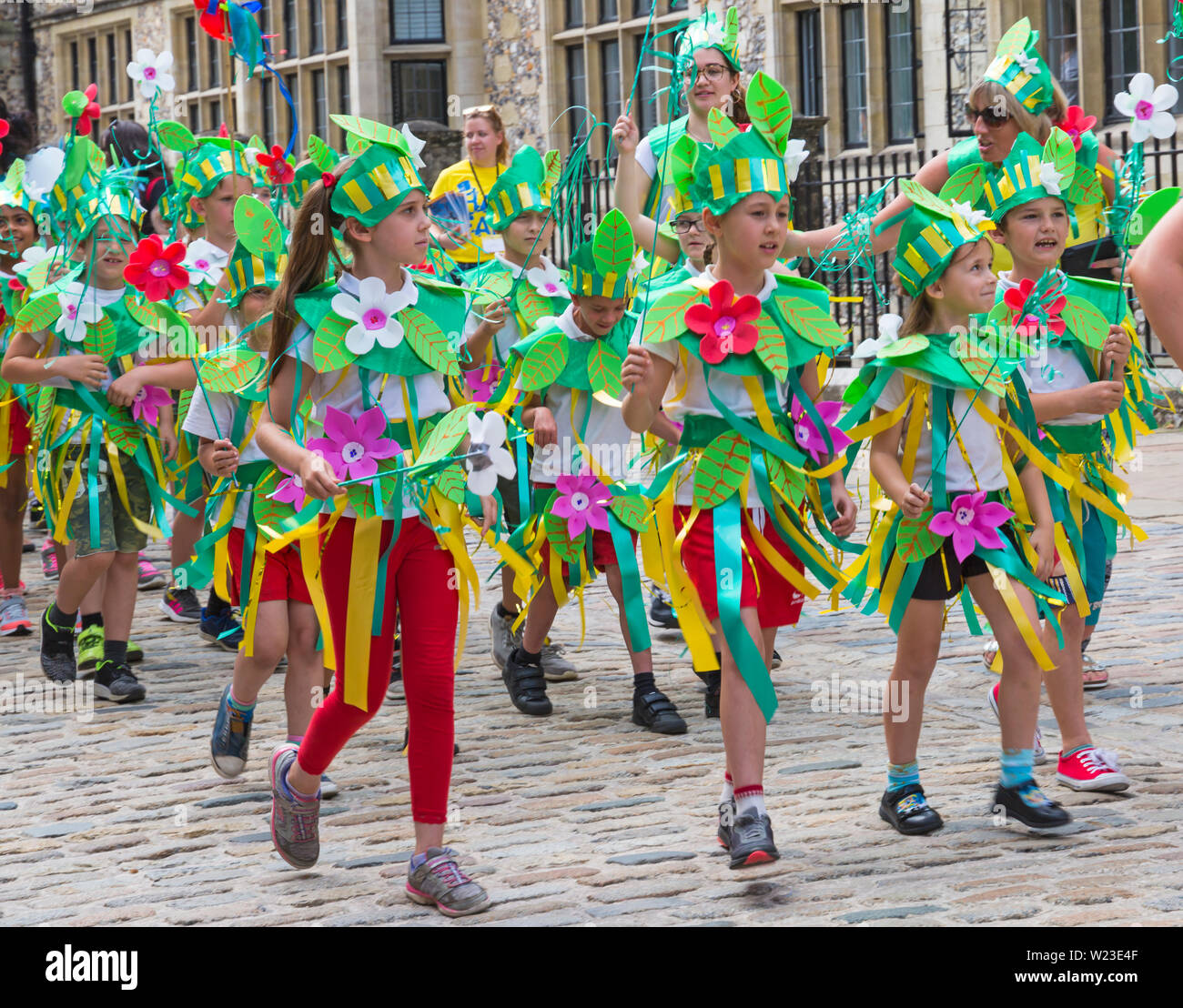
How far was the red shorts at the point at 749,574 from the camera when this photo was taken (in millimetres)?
4246

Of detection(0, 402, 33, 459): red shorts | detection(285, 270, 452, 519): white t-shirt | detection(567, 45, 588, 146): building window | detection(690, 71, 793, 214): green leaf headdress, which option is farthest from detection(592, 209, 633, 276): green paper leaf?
detection(567, 45, 588, 146): building window

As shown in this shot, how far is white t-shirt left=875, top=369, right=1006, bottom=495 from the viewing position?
4305 mm

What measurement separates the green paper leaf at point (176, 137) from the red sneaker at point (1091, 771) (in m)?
4.27

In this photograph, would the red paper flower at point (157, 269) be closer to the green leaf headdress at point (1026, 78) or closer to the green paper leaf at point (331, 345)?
the green paper leaf at point (331, 345)

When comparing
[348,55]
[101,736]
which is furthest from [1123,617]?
[348,55]

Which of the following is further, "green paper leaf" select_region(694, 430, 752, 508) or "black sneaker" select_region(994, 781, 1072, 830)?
"green paper leaf" select_region(694, 430, 752, 508)

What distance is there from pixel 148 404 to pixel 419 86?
57.9 ft

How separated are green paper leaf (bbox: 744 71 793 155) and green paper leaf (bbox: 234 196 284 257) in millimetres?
1594

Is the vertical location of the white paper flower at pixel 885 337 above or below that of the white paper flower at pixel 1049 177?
below

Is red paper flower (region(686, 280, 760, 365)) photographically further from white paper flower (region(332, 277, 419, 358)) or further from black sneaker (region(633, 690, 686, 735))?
black sneaker (region(633, 690, 686, 735))

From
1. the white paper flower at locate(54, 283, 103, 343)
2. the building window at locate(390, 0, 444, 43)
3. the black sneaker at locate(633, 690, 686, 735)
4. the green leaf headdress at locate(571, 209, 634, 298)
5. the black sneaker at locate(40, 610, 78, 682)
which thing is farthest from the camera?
the building window at locate(390, 0, 444, 43)

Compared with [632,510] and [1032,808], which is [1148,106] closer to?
Result: [632,510]

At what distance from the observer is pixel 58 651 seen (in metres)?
6.55

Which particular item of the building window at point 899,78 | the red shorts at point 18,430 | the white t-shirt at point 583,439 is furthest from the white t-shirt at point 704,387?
the building window at point 899,78
